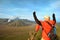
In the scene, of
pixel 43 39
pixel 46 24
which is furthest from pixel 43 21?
pixel 43 39

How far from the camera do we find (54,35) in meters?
5.64

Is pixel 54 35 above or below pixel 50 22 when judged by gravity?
below

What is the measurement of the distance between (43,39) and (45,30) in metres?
0.25

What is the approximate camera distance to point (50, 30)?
5.56 m

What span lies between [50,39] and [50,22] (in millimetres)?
458

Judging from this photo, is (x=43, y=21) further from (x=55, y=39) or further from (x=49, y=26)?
(x=55, y=39)

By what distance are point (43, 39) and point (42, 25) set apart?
14.9 inches

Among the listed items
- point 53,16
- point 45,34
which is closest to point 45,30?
point 45,34

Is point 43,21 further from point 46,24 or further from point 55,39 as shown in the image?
point 55,39

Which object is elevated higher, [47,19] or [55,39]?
[47,19]

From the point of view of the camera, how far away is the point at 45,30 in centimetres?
556

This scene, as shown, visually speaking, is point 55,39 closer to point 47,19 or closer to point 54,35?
point 54,35

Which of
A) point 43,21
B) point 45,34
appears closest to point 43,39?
point 45,34

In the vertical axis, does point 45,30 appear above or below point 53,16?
below
